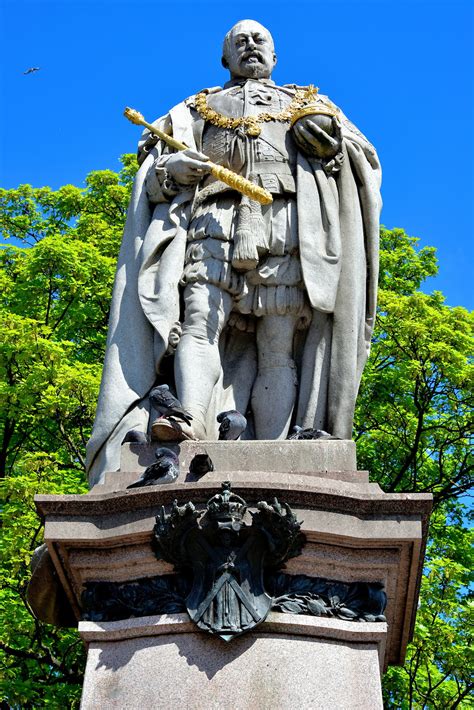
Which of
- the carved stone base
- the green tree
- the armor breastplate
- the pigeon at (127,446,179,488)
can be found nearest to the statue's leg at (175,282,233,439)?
the pigeon at (127,446,179,488)

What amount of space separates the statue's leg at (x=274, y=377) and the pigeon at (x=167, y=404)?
715 millimetres

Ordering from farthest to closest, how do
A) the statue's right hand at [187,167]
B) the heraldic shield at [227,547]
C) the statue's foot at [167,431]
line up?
the statue's right hand at [187,167]
the statue's foot at [167,431]
the heraldic shield at [227,547]

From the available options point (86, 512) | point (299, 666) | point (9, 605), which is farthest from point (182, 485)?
point (9, 605)

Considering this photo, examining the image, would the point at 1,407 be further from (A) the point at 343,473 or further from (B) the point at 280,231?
(A) the point at 343,473

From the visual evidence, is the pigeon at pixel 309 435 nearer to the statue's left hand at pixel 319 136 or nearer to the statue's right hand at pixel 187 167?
the statue's right hand at pixel 187 167

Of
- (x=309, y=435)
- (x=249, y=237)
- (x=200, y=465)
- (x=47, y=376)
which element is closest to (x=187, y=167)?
(x=249, y=237)

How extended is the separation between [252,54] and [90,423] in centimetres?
745

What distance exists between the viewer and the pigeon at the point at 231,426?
8.54m

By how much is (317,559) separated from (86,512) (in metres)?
1.32

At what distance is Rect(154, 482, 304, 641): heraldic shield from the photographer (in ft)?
24.6

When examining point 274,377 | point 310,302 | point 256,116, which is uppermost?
point 256,116

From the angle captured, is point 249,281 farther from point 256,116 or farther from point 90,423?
point 90,423

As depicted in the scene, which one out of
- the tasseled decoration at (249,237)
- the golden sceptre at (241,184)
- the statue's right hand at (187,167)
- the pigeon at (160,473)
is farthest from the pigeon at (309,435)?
the statue's right hand at (187,167)

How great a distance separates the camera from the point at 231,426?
28.1 ft
